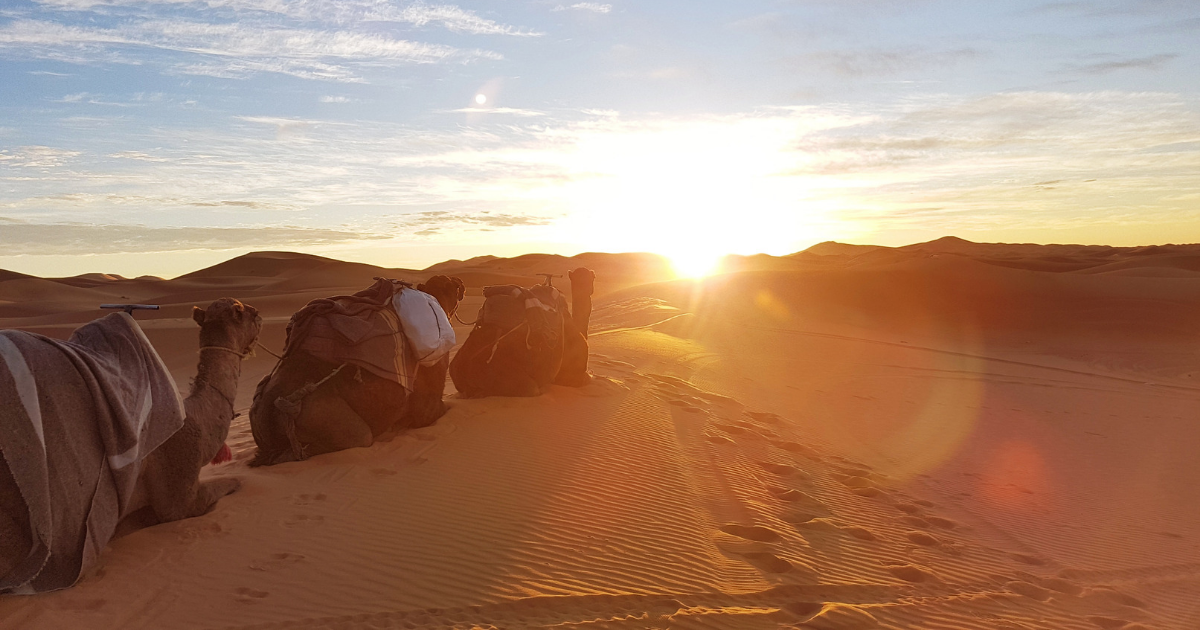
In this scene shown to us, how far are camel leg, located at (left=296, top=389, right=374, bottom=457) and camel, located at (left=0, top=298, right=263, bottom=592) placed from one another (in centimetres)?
100

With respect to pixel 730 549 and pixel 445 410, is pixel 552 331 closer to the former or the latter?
pixel 445 410

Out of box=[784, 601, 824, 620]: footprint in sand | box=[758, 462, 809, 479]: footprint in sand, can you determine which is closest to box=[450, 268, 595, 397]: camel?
box=[758, 462, 809, 479]: footprint in sand

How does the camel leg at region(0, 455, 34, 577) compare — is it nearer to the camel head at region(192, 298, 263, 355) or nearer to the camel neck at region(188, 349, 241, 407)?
the camel neck at region(188, 349, 241, 407)

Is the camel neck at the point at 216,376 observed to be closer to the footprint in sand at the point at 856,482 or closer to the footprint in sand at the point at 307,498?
the footprint in sand at the point at 307,498

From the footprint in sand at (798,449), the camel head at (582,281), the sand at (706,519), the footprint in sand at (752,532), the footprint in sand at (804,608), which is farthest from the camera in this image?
the camel head at (582,281)

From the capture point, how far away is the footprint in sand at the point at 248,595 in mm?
4535

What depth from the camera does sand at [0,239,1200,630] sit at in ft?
15.9

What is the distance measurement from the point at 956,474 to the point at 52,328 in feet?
77.8

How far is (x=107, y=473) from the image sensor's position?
460 cm

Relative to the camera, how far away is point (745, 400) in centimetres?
1329

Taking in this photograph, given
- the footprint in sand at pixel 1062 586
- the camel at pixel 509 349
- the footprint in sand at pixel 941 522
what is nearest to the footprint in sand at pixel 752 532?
the footprint in sand at pixel 941 522

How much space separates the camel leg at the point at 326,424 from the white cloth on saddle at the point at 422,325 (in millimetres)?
935

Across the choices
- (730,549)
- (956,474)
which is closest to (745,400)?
(956,474)

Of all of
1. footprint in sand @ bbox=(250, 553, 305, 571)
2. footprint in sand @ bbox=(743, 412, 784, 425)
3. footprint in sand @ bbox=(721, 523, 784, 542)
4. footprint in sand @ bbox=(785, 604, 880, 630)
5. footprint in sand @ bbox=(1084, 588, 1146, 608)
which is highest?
footprint in sand @ bbox=(250, 553, 305, 571)
